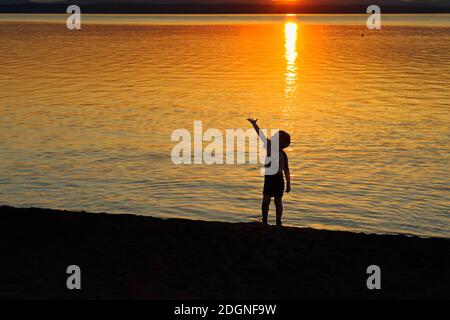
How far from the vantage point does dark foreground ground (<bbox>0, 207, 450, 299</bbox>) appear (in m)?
9.95

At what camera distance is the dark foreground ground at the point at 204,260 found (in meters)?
9.95

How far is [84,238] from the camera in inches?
471

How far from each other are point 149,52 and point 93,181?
6490 cm

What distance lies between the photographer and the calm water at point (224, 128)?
1869 cm

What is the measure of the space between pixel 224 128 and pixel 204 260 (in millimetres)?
19595

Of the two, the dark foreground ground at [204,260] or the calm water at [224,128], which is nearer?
the dark foreground ground at [204,260]

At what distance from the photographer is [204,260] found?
1094 centimetres

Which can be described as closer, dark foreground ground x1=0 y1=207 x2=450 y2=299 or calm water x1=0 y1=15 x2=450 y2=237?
dark foreground ground x1=0 y1=207 x2=450 y2=299

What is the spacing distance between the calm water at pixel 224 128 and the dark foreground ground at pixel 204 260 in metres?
5.01

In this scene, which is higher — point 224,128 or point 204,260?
point 224,128

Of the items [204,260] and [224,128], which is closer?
[204,260]

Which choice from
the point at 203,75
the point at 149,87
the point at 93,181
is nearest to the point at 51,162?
the point at 93,181

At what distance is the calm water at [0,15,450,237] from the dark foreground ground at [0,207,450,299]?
501 centimetres
